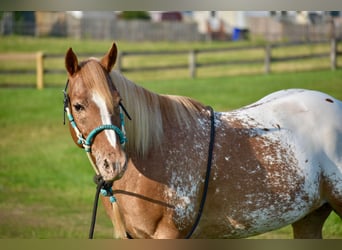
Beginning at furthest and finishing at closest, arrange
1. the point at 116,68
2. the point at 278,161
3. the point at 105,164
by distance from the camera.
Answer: the point at 116,68 → the point at 278,161 → the point at 105,164

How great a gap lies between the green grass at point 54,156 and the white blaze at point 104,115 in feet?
8.72

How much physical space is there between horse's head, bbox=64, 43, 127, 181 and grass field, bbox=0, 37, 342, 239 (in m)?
2.56

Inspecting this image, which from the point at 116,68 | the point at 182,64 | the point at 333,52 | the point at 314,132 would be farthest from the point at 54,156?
the point at 314,132

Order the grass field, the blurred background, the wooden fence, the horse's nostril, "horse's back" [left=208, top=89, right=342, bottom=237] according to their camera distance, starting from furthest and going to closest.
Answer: the wooden fence, the blurred background, the grass field, "horse's back" [left=208, top=89, right=342, bottom=237], the horse's nostril

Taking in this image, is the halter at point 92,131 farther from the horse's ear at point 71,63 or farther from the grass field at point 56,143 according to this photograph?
the grass field at point 56,143

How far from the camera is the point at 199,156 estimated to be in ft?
9.81

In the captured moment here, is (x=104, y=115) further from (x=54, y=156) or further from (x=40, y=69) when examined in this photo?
(x=40, y=69)

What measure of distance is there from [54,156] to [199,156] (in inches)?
252

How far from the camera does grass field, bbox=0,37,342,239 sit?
5.97 m

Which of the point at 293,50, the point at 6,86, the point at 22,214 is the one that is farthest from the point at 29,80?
the point at 22,214

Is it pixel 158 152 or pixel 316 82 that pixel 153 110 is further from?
pixel 316 82

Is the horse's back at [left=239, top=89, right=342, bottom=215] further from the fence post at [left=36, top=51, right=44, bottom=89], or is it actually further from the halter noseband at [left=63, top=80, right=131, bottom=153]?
A: the fence post at [left=36, top=51, right=44, bottom=89]

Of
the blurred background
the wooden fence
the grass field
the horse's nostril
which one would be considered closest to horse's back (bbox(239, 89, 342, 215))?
the horse's nostril
